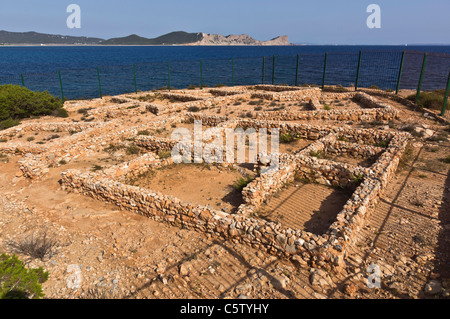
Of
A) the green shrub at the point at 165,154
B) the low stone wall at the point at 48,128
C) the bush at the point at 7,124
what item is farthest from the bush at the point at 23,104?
the green shrub at the point at 165,154

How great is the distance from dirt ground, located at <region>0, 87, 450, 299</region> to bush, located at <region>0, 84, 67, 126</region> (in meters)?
11.4

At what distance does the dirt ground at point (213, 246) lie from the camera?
527 centimetres

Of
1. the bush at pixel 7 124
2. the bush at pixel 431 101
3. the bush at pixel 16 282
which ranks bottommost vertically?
the bush at pixel 7 124

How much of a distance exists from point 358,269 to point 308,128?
8415mm

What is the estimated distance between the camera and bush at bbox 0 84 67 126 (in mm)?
18267

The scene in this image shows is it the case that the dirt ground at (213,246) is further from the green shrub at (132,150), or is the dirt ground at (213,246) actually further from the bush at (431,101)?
the bush at (431,101)

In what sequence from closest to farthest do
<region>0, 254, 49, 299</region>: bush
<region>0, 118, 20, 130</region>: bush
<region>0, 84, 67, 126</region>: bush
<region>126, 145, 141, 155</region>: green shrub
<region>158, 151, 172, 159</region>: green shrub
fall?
1. <region>0, 254, 49, 299</region>: bush
2. <region>158, 151, 172, 159</region>: green shrub
3. <region>126, 145, 141, 155</region>: green shrub
4. <region>0, 118, 20, 130</region>: bush
5. <region>0, 84, 67, 126</region>: bush

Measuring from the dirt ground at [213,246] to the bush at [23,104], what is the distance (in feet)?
37.3

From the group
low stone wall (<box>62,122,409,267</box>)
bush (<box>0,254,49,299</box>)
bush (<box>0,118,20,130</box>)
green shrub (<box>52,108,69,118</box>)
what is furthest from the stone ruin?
green shrub (<box>52,108,69,118</box>)

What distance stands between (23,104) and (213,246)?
18.7 meters

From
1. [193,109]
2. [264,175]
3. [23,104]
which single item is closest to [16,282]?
[264,175]

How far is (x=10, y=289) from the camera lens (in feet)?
13.6

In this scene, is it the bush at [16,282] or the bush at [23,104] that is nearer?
the bush at [16,282]

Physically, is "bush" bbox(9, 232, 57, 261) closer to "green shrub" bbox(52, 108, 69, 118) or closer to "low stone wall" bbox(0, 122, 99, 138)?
"low stone wall" bbox(0, 122, 99, 138)
